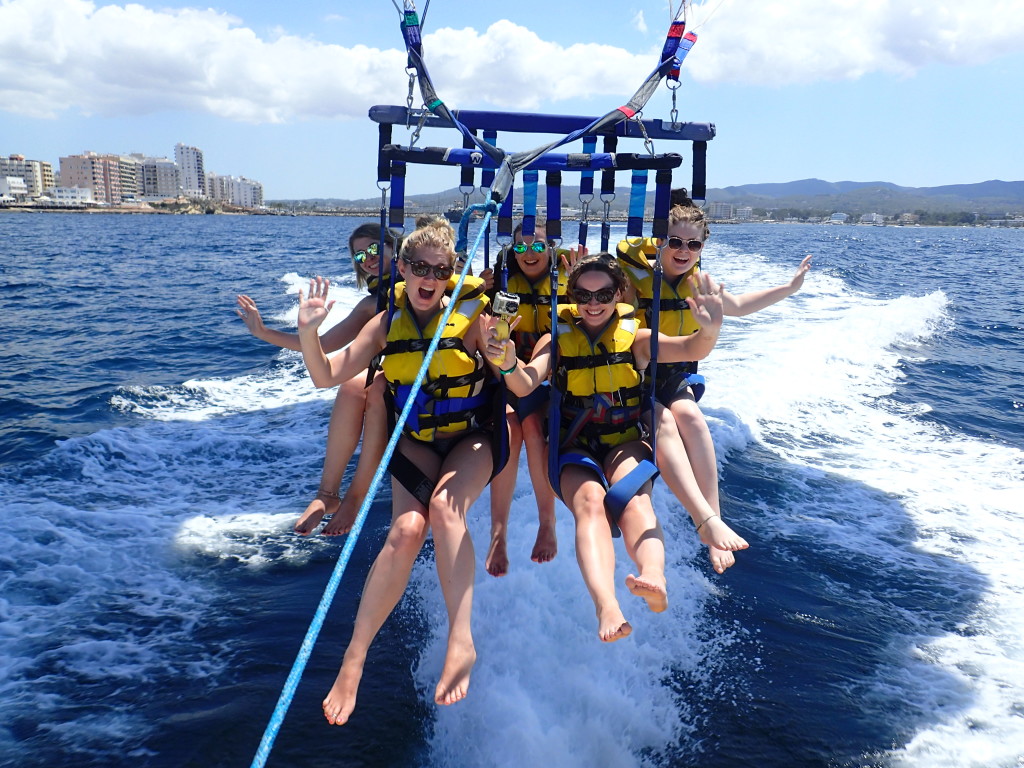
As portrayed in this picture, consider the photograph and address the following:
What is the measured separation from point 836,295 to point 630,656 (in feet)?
51.3

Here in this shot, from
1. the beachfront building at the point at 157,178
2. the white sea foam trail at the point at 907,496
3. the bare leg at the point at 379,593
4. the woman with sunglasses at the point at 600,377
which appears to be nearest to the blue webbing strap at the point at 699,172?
the woman with sunglasses at the point at 600,377

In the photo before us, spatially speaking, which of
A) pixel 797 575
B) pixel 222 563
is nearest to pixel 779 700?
pixel 797 575

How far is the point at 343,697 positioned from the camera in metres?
2.78

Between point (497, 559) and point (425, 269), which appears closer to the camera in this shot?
point (425, 269)

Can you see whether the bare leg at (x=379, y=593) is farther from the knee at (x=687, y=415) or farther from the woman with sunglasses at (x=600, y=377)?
the knee at (x=687, y=415)

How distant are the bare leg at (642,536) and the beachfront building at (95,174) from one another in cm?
14427

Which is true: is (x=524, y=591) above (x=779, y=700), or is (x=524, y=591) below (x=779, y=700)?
above

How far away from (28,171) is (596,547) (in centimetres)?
15160

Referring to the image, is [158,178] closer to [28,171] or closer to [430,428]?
[28,171]

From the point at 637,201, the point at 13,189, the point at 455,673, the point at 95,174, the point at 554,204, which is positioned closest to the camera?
the point at 455,673

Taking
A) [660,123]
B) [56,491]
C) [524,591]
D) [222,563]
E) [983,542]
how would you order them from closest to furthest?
[660,123]
[524,591]
[222,563]
[983,542]
[56,491]

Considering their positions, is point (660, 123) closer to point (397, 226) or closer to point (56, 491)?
point (397, 226)

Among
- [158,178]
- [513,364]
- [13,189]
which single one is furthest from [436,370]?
[158,178]

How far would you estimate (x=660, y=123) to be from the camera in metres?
4.09
